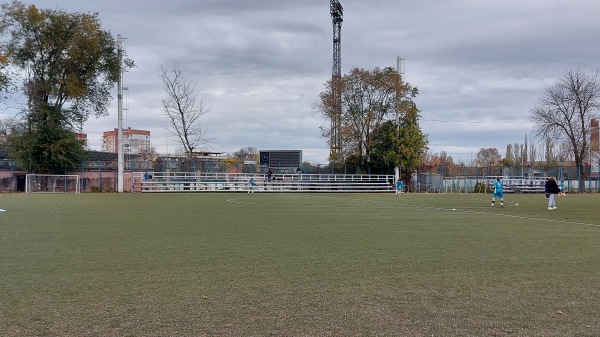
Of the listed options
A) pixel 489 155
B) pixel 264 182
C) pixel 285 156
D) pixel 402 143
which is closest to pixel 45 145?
pixel 264 182

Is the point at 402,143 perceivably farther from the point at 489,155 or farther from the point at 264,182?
the point at 489,155

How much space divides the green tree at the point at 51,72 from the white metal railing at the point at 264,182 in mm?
7678

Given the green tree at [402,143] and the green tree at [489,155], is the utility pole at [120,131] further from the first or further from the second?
the green tree at [489,155]

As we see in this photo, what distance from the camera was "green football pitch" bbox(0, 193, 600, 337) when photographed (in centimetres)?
501

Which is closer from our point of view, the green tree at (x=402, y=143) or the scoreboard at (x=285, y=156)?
the green tree at (x=402, y=143)

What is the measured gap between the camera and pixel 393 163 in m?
50.0

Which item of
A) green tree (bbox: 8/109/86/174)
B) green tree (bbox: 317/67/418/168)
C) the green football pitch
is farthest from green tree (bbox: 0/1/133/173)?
the green football pitch

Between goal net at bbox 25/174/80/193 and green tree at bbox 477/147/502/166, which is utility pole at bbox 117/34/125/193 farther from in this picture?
green tree at bbox 477/147/502/166

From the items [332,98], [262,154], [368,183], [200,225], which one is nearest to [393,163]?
[368,183]

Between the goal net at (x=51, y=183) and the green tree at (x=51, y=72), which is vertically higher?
the green tree at (x=51, y=72)

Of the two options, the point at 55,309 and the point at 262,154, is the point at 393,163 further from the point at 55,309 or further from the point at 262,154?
the point at 55,309

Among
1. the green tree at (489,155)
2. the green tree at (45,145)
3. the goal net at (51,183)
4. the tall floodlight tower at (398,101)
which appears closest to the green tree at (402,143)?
the tall floodlight tower at (398,101)

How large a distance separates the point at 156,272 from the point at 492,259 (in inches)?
220

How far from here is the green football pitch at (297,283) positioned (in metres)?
5.01
